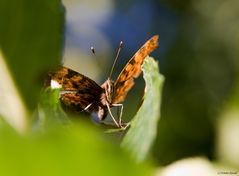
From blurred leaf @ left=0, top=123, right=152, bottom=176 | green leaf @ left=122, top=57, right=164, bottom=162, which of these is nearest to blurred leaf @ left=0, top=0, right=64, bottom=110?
green leaf @ left=122, top=57, right=164, bottom=162

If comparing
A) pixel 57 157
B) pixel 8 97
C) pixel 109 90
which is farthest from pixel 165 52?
pixel 57 157

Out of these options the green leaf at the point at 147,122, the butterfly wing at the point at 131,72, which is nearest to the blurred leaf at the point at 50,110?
the green leaf at the point at 147,122

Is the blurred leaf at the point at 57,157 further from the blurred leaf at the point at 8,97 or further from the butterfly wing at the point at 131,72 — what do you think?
the butterfly wing at the point at 131,72

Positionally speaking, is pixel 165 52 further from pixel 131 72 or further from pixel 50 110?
pixel 50 110

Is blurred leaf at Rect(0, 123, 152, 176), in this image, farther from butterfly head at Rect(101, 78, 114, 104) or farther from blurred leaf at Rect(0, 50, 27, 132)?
butterfly head at Rect(101, 78, 114, 104)

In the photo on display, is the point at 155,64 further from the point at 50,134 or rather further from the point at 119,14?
the point at 119,14
